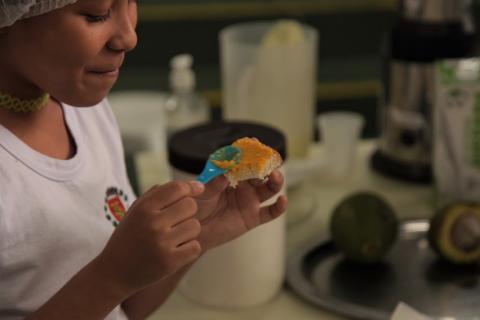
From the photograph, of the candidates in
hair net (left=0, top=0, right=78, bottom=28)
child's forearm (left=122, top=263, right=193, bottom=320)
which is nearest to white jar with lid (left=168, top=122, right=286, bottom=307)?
child's forearm (left=122, top=263, right=193, bottom=320)

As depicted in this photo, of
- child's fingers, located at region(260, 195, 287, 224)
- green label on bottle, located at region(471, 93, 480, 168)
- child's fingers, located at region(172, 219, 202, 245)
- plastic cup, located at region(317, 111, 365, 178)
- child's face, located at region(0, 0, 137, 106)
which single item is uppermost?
child's face, located at region(0, 0, 137, 106)

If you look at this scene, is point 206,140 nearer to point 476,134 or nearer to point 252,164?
point 252,164

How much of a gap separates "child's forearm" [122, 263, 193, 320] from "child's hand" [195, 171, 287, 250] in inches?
4.8

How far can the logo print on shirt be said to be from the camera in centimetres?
73

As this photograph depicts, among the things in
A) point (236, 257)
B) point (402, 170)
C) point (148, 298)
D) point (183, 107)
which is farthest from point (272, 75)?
point (148, 298)

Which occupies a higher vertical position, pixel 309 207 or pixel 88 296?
pixel 88 296

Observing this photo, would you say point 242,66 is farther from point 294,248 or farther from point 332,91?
point 332,91

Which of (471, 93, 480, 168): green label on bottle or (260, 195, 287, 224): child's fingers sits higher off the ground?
(260, 195, 287, 224): child's fingers

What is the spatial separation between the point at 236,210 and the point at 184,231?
0.13m

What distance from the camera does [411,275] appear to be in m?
0.94

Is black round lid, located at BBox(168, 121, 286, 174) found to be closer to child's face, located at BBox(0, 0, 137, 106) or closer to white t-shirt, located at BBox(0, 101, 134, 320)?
white t-shirt, located at BBox(0, 101, 134, 320)

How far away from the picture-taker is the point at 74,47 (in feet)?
1.78

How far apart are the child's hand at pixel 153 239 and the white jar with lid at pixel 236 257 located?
28 cm

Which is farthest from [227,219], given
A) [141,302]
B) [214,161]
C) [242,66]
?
[242,66]
